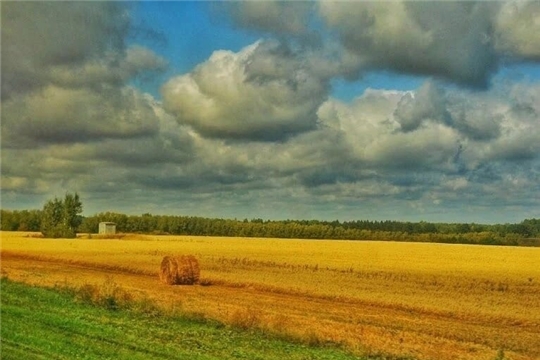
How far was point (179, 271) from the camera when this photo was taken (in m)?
36.9

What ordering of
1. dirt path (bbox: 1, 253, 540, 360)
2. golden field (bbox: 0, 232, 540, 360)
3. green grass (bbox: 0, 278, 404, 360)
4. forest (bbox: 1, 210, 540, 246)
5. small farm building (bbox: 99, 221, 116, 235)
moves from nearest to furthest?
green grass (bbox: 0, 278, 404, 360) < dirt path (bbox: 1, 253, 540, 360) < golden field (bbox: 0, 232, 540, 360) < small farm building (bbox: 99, 221, 116, 235) < forest (bbox: 1, 210, 540, 246)

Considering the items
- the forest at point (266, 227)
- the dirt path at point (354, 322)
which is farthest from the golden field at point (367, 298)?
the forest at point (266, 227)

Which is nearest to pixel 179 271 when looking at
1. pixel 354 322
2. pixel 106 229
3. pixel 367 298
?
pixel 367 298

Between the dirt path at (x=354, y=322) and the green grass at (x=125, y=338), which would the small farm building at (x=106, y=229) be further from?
the green grass at (x=125, y=338)

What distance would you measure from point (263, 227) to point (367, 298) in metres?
117

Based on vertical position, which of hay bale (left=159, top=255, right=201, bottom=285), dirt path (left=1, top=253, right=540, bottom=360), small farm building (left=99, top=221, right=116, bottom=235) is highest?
small farm building (left=99, top=221, right=116, bottom=235)

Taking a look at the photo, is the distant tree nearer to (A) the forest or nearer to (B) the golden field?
(A) the forest

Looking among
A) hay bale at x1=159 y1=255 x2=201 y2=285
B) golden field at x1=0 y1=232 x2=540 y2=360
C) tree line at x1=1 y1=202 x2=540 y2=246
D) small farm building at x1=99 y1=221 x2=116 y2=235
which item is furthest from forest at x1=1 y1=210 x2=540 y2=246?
hay bale at x1=159 y1=255 x2=201 y2=285

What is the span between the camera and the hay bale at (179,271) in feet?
121

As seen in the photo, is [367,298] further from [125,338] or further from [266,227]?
[266,227]

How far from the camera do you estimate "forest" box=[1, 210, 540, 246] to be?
141250 millimetres

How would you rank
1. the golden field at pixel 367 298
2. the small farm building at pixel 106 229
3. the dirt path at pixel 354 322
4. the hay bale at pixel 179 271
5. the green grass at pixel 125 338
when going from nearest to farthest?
the green grass at pixel 125 338 → the dirt path at pixel 354 322 → the golden field at pixel 367 298 → the hay bale at pixel 179 271 → the small farm building at pixel 106 229

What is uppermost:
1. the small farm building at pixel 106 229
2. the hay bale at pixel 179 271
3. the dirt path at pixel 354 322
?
the small farm building at pixel 106 229

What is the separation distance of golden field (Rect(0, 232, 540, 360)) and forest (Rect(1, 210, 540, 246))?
81.0m
